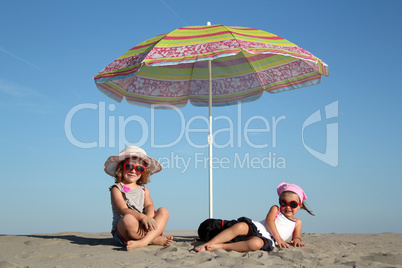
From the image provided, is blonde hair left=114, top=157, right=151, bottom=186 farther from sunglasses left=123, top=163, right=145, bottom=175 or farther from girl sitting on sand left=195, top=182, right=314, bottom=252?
girl sitting on sand left=195, top=182, right=314, bottom=252

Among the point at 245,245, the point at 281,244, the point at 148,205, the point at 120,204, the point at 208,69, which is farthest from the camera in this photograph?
the point at 208,69

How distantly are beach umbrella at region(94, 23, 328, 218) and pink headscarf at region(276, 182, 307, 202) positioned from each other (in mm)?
1178

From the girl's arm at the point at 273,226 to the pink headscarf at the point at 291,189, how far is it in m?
0.23

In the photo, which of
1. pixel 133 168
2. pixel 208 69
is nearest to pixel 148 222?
pixel 133 168

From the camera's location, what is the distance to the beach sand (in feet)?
11.5

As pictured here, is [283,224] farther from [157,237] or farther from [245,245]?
[157,237]

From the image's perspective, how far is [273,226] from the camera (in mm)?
4344

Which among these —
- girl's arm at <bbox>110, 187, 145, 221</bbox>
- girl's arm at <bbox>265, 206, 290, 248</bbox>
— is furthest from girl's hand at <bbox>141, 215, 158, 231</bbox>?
girl's arm at <bbox>265, 206, 290, 248</bbox>

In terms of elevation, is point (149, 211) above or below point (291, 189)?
below

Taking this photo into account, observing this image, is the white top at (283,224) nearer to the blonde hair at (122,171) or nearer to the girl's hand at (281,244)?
the girl's hand at (281,244)

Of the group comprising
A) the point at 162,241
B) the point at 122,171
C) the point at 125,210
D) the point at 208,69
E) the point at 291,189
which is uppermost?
the point at 208,69

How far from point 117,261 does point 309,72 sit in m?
4.23

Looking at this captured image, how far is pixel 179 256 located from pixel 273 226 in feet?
3.98

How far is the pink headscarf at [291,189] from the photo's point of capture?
14.8 feet
